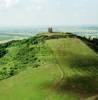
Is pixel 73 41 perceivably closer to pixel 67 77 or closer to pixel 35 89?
pixel 67 77

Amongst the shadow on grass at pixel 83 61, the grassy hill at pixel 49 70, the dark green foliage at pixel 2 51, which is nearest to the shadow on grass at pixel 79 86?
the grassy hill at pixel 49 70

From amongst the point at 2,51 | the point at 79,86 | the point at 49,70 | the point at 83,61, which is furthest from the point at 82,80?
the point at 2,51

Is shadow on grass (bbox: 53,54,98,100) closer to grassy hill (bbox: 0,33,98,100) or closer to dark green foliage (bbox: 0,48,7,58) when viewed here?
grassy hill (bbox: 0,33,98,100)

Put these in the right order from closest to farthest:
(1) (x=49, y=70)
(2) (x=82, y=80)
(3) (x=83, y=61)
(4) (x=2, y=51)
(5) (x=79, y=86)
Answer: (5) (x=79, y=86)
(2) (x=82, y=80)
(1) (x=49, y=70)
(3) (x=83, y=61)
(4) (x=2, y=51)

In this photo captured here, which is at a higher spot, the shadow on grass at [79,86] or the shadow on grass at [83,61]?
the shadow on grass at [83,61]

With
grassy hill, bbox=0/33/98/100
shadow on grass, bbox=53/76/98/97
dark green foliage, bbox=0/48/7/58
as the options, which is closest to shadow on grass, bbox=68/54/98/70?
grassy hill, bbox=0/33/98/100

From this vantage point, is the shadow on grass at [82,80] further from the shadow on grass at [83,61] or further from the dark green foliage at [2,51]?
the dark green foliage at [2,51]

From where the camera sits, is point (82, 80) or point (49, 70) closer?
point (82, 80)

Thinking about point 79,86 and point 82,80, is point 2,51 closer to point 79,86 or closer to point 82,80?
point 82,80

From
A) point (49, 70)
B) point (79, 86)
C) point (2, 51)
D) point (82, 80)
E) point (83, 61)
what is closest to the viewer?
point (79, 86)
